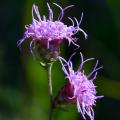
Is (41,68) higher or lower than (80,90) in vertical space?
lower

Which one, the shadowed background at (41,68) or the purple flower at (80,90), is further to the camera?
the shadowed background at (41,68)

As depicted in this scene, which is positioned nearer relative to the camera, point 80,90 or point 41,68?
point 80,90

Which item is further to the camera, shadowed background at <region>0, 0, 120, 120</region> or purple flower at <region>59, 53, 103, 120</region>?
shadowed background at <region>0, 0, 120, 120</region>
